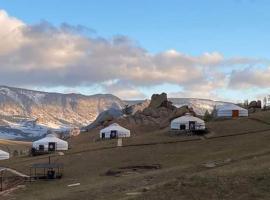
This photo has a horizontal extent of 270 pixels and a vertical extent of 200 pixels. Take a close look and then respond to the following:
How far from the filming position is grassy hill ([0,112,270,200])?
24.9 m

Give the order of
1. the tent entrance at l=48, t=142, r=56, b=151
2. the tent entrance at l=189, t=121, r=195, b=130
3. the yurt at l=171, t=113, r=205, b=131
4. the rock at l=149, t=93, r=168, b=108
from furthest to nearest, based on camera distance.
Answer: the rock at l=149, t=93, r=168, b=108, the tent entrance at l=48, t=142, r=56, b=151, the yurt at l=171, t=113, r=205, b=131, the tent entrance at l=189, t=121, r=195, b=130

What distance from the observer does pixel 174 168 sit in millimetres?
42219

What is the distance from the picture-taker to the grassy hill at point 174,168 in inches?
979

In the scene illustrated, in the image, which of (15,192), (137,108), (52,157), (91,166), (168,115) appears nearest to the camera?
(15,192)

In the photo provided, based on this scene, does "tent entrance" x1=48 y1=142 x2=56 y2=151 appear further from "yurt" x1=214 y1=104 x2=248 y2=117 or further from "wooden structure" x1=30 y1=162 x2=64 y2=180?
"yurt" x1=214 y1=104 x2=248 y2=117

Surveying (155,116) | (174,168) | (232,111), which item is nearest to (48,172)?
(174,168)

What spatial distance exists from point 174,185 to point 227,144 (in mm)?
33999

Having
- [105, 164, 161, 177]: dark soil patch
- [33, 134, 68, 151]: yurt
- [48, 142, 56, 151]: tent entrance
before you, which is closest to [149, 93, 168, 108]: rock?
[33, 134, 68, 151]: yurt

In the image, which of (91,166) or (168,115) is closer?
(91,166)

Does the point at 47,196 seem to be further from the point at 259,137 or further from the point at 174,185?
the point at 259,137

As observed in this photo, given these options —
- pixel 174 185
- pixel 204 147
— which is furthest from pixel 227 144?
pixel 174 185

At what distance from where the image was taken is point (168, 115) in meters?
103

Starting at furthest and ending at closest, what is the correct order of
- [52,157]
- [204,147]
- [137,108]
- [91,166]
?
[137,108] → [52,157] → [204,147] → [91,166]

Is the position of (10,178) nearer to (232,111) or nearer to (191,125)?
(191,125)
